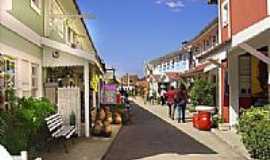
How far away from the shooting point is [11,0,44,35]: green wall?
12.5 metres

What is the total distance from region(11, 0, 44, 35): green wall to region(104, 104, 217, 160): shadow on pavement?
12.3 feet

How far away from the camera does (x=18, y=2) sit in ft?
41.9

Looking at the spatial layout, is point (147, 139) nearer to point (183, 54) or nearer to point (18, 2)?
point (18, 2)

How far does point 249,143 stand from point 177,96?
45.0 feet

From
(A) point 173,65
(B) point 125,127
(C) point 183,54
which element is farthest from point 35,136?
(A) point 173,65

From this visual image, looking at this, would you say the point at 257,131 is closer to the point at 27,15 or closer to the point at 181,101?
the point at 27,15

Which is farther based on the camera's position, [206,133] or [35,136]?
[206,133]

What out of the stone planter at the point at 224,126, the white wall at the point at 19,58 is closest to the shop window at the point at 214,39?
the stone planter at the point at 224,126

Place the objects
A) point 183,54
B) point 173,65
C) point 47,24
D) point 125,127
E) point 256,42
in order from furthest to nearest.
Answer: point 173,65
point 183,54
point 125,127
point 47,24
point 256,42

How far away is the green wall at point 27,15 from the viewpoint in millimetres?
12523

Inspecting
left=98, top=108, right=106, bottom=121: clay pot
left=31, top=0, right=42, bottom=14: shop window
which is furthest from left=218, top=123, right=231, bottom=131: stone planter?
left=31, top=0, right=42, bottom=14: shop window

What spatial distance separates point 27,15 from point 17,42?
1.36m

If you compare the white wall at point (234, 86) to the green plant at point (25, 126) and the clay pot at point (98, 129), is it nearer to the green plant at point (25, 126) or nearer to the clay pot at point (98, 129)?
the clay pot at point (98, 129)

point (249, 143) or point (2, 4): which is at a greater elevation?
point (2, 4)
